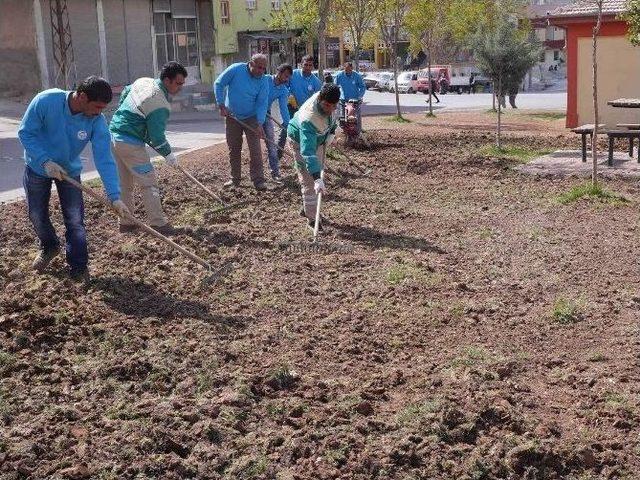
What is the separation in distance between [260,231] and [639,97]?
13.7 meters

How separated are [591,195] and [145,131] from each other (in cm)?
551

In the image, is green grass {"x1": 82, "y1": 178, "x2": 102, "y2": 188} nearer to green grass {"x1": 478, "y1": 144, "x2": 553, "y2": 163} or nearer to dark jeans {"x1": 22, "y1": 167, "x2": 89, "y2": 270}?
dark jeans {"x1": 22, "y1": 167, "x2": 89, "y2": 270}

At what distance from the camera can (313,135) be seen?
8.90 metres

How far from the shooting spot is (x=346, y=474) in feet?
13.5

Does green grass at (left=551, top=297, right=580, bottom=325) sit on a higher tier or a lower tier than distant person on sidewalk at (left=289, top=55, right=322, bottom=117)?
lower

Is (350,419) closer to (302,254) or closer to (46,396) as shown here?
(46,396)

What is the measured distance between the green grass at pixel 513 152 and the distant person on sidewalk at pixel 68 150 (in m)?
9.30

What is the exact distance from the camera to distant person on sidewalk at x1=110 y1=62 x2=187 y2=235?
8688 mm

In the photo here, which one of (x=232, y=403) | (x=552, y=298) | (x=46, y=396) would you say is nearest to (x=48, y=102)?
(x=46, y=396)

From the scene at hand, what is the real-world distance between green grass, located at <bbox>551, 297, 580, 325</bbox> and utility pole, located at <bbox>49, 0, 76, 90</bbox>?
2363cm

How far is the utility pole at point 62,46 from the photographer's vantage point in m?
28.1

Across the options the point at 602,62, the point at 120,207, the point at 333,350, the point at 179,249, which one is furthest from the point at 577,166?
the point at 333,350

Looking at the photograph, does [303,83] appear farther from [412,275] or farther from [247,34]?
[247,34]

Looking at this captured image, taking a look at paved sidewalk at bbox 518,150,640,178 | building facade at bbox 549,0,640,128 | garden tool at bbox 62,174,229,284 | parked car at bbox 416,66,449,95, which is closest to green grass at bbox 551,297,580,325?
garden tool at bbox 62,174,229,284
